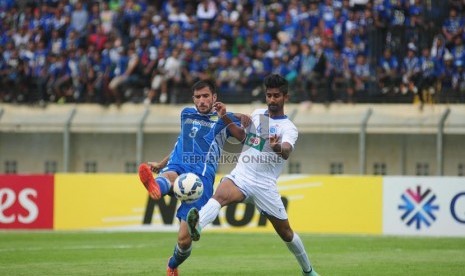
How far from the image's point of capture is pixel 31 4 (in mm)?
31891

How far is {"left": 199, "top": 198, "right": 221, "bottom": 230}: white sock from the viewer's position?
11000mm

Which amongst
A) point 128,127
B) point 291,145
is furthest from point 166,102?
point 291,145

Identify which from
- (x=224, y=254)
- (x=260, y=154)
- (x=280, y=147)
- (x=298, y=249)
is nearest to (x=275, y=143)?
(x=280, y=147)

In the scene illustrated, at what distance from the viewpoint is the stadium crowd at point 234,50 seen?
84.6 feet

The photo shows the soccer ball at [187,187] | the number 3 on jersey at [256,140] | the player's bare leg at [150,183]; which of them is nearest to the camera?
the player's bare leg at [150,183]

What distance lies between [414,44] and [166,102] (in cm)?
732

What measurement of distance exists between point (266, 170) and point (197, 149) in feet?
2.91

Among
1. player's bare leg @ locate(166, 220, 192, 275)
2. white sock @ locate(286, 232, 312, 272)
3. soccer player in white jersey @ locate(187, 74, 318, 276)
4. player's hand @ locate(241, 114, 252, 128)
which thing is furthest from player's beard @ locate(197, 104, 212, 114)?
white sock @ locate(286, 232, 312, 272)

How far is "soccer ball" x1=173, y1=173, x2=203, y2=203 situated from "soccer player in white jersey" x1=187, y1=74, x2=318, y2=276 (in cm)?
22

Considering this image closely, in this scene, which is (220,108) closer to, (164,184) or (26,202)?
(164,184)

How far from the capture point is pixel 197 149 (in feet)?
38.4

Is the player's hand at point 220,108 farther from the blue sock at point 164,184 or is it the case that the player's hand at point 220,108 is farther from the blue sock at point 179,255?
the blue sock at point 179,255

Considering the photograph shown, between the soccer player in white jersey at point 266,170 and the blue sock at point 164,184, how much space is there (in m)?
0.48

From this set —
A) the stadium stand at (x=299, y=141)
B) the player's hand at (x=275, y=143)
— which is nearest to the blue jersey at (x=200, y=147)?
the player's hand at (x=275, y=143)
